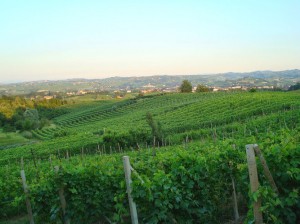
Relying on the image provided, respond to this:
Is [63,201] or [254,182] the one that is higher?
[254,182]

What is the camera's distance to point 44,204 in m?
8.59

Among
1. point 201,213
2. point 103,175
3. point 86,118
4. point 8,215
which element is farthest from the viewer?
point 86,118

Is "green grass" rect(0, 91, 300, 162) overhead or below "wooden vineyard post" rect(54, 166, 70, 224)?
below

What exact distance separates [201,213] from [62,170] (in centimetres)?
355

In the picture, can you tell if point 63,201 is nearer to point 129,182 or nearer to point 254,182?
point 129,182

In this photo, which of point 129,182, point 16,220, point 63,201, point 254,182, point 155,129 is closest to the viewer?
point 254,182

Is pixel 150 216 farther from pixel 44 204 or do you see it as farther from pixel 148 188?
pixel 44 204

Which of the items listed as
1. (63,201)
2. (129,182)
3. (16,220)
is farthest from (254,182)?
(16,220)

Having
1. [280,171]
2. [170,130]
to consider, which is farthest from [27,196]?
[170,130]

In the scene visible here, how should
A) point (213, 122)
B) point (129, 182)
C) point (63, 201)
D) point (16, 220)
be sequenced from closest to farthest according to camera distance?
point (129, 182), point (63, 201), point (16, 220), point (213, 122)

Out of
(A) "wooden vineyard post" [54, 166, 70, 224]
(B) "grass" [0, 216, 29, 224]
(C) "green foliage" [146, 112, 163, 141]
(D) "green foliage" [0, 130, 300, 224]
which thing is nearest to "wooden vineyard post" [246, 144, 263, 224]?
(D) "green foliage" [0, 130, 300, 224]

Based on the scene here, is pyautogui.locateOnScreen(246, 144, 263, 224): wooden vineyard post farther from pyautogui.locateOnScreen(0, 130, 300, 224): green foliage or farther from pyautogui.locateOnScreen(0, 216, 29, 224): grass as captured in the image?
pyautogui.locateOnScreen(0, 216, 29, 224): grass

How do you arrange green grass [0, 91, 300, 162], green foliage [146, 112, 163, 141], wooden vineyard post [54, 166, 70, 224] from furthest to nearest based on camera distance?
green foliage [146, 112, 163, 141]
green grass [0, 91, 300, 162]
wooden vineyard post [54, 166, 70, 224]

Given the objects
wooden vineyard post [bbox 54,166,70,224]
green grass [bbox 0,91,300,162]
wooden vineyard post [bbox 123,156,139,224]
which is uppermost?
wooden vineyard post [bbox 123,156,139,224]
